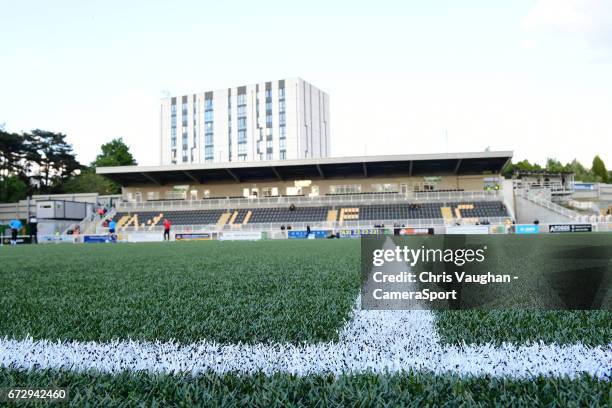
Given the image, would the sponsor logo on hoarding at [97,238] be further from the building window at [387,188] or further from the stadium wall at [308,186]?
the building window at [387,188]

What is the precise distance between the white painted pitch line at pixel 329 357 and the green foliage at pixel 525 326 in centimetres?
9

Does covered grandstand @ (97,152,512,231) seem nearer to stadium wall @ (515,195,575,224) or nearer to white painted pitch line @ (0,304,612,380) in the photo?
stadium wall @ (515,195,575,224)

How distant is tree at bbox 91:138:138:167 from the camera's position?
189 feet

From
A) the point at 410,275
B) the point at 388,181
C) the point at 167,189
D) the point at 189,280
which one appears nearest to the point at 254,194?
the point at 167,189

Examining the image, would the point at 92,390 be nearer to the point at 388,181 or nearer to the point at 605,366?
the point at 605,366

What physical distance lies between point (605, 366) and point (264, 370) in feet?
3.20

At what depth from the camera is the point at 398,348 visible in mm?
1565

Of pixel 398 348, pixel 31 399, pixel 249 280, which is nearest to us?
pixel 31 399

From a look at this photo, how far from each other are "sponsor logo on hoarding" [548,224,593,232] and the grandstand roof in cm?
1027

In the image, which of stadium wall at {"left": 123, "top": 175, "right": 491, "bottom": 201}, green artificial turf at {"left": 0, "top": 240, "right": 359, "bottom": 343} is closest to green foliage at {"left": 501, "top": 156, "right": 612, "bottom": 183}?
stadium wall at {"left": 123, "top": 175, "right": 491, "bottom": 201}

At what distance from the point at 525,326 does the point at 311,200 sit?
3465 centimetres

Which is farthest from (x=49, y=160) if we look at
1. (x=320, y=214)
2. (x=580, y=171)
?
(x=580, y=171)

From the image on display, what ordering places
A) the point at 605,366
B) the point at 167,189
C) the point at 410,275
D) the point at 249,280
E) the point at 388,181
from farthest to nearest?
the point at 167,189 → the point at 388,181 → the point at 249,280 → the point at 410,275 → the point at 605,366

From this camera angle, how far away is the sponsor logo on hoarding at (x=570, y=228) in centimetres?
2311
